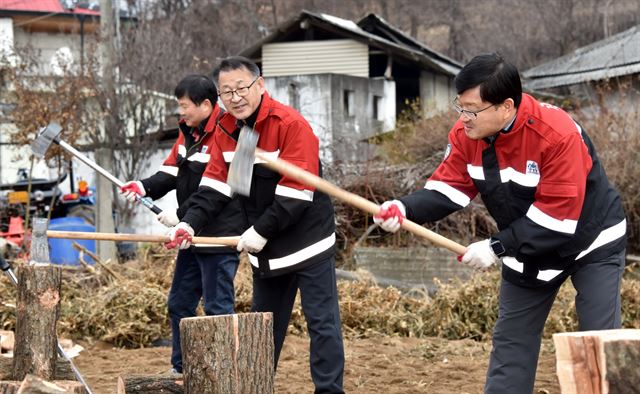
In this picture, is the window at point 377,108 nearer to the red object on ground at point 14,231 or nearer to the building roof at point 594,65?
the building roof at point 594,65

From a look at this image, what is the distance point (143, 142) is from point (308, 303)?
43.7 feet

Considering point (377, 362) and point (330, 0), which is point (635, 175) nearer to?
point (377, 362)

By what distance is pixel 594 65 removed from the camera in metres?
22.2

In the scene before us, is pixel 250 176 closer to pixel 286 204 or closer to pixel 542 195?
pixel 286 204

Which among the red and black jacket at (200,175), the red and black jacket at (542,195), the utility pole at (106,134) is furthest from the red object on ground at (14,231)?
the red and black jacket at (542,195)

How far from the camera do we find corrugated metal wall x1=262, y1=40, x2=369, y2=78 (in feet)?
84.7

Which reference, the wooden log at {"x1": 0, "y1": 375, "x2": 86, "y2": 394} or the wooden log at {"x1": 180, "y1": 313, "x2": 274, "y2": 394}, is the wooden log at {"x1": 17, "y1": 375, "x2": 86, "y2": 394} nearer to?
the wooden log at {"x1": 0, "y1": 375, "x2": 86, "y2": 394}

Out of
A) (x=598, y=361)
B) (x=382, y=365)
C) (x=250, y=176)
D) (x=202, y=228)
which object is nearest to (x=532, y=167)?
(x=598, y=361)

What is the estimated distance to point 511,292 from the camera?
15.2 feet

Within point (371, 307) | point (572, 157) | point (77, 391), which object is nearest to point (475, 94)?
point (572, 157)

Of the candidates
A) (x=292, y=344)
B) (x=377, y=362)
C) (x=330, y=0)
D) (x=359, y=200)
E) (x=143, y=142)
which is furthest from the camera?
(x=330, y=0)

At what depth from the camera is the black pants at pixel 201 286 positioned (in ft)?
21.0

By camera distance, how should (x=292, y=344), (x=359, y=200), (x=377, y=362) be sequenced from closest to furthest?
(x=359, y=200)
(x=377, y=362)
(x=292, y=344)

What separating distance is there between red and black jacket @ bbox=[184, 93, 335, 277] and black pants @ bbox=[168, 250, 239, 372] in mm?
981
